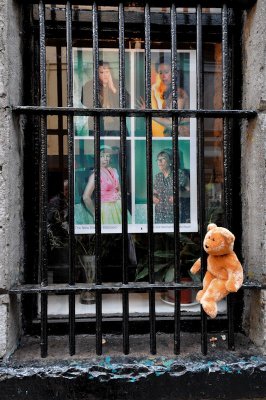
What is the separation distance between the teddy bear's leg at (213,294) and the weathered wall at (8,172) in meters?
1.09

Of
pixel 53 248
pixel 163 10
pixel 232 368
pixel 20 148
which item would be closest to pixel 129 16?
pixel 163 10

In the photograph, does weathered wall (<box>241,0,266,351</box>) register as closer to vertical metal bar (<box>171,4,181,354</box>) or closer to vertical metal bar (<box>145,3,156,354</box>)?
vertical metal bar (<box>171,4,181,354</box>)

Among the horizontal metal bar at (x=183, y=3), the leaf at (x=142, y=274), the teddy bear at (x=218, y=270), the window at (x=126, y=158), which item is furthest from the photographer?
the leaf at (x=142, y=274)

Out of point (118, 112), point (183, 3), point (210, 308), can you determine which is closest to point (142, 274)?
point (210, 308)

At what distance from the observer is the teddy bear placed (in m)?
2.06

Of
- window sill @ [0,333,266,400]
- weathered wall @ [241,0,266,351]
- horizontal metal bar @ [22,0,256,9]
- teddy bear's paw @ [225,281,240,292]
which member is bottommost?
window sill @ [0,333,266,400]

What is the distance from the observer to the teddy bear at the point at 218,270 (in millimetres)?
2062

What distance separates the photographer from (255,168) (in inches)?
96.7

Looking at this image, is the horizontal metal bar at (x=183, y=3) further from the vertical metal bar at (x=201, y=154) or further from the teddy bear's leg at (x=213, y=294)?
the teddy bear's leg at (x=213, y=294)

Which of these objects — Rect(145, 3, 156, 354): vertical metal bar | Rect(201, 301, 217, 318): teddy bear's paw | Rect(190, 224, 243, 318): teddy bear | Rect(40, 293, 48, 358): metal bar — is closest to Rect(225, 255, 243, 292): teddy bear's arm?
Rect(190, 224, 243, 318): teddy bear

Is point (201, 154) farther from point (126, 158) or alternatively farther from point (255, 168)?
point (126, 158)

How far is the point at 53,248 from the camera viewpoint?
2.67 meters

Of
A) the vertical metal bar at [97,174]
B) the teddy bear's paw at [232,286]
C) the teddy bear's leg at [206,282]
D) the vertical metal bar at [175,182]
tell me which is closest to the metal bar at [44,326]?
the vertical metal bar at [97,174]

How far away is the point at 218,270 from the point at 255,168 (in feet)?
2.22
